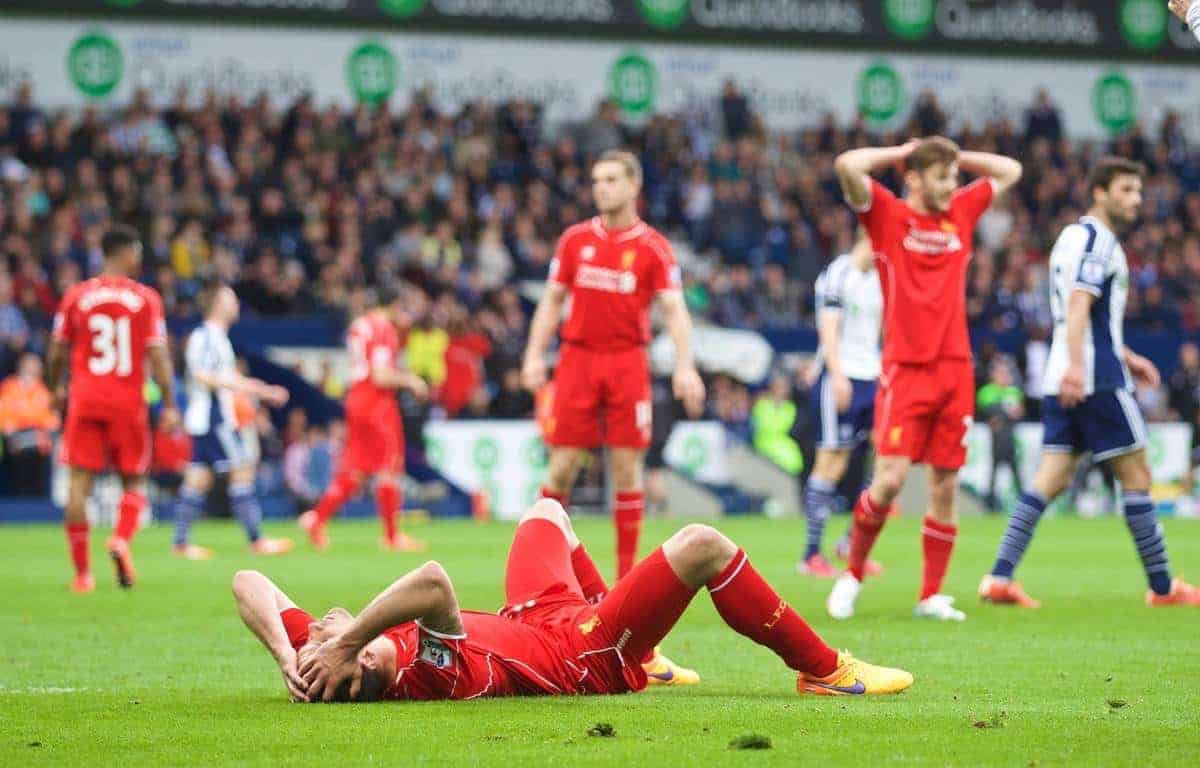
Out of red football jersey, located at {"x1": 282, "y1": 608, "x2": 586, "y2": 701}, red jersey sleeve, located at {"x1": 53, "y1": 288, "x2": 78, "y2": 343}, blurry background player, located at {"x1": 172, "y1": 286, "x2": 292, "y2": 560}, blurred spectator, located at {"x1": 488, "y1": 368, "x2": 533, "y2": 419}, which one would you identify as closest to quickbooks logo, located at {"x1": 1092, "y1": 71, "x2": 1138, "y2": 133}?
blurred spectator, located at {"x1": 488, "y1": 368, "x2": 533, "y2": 419}

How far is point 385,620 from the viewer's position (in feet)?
19.1

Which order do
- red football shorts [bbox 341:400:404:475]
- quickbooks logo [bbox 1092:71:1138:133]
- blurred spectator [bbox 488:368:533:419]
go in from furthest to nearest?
quickbooks logo [bbox 1092:71:1138:133] → blurred spectator [bbox 488:368:533:419] → red football shorts [bbox 341:400:404:475]

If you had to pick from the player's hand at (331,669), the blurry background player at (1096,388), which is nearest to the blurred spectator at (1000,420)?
the blurry background player at (1096,388)

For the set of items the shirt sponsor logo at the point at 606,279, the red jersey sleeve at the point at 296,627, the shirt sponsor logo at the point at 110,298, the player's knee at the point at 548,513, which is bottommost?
the red jersey sleeve at the point at 296,627

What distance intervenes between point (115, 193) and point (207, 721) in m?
21.4

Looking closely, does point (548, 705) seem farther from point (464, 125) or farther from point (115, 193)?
point (464, 125)

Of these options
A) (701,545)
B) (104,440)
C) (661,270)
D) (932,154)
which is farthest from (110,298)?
(701,545)

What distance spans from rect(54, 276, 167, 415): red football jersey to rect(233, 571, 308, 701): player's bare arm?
6.34 metres

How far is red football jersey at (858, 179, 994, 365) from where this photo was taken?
9.81 meters

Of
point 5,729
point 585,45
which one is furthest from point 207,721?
point 585,45

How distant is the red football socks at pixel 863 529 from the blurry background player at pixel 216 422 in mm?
7652

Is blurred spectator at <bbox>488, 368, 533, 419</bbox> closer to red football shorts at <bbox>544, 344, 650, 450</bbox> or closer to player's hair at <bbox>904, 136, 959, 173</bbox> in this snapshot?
red football shorts at <bbox>544, 344, 650, 450</bbox>

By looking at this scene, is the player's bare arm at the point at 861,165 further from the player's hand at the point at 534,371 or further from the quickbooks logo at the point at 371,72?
the quickbooks logo at the point at 371,72

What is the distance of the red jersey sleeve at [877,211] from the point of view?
9.73 metres
